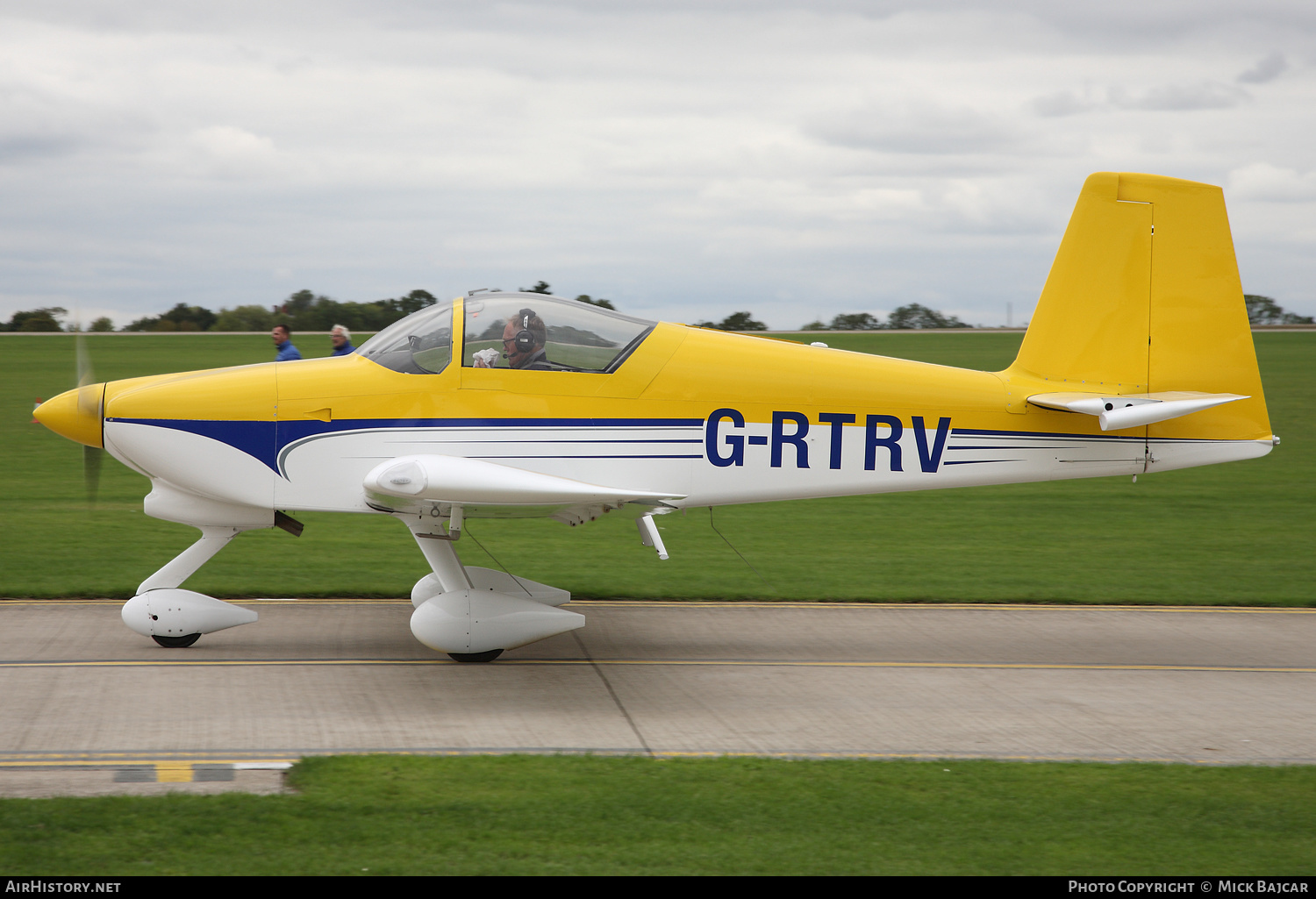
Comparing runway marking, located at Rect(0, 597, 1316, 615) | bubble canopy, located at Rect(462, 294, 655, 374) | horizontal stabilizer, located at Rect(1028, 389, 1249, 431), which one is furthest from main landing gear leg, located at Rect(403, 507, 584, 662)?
horizontal stabilizer, located at Rect(1028, 389, 1249, 431)

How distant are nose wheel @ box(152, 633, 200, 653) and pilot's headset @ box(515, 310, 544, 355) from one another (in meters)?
3.17

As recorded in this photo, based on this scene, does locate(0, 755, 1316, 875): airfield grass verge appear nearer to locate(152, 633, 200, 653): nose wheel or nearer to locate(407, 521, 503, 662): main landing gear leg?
locate(407, 521, 503, 662): main landing gear leg

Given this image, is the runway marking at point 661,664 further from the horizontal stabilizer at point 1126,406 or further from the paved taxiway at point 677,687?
the horizontal stabilizer at point 1126,406

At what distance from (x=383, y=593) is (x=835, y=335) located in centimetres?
4038

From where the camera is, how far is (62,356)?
121 feet

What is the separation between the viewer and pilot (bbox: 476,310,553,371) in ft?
24.8

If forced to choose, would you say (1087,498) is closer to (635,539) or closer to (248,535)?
(635,539)

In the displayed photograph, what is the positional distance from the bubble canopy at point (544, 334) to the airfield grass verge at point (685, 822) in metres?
2.92

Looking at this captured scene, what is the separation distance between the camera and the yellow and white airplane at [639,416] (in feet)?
24.6

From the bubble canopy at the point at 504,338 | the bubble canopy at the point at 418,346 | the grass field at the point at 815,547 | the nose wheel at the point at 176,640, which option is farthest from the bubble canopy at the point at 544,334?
the grass field at the point at 815,547

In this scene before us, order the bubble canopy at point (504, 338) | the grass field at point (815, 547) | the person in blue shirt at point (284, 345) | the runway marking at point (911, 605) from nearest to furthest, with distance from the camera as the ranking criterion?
the bubble canopy at point (504, 338)
the runway marking at point (911, 605)
the grass field at point (815, 547)
the person in blue shirt at point (284, 345)

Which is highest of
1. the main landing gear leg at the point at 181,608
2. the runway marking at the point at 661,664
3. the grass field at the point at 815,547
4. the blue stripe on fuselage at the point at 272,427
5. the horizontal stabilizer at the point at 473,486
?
the blue stripe on fuselage at the point at 272,427

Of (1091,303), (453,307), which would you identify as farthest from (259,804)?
(1091,303)

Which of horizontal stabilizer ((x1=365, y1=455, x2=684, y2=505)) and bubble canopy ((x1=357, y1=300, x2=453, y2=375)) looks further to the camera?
bubble canopy ((x1=357, y1=300, x2=453, y2=375))
